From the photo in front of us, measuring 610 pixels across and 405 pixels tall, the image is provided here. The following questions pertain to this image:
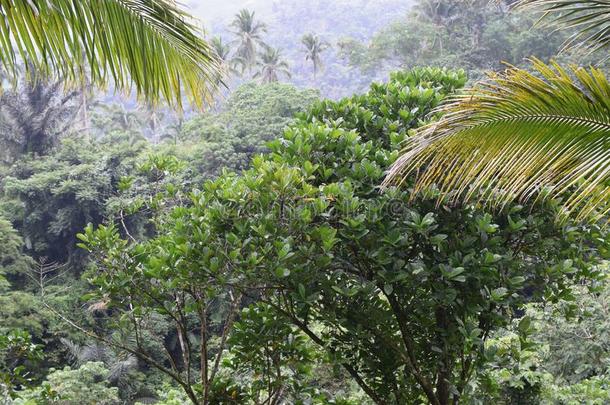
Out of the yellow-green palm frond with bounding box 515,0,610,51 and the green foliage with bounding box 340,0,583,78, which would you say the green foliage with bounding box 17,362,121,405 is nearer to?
the yellow-green palm frond with bounding box 515,0,610,51

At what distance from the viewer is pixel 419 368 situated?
3676 millimetres

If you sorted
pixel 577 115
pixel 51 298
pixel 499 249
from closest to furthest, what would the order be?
pixel 577 115
pixel 499 249
pixel 51 298

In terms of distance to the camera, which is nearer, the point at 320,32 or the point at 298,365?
the point at 298,365

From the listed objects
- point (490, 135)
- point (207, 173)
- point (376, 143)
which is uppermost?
point (207, 173)

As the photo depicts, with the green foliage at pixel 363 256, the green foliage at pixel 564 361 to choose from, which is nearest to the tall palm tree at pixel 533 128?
the green foliage at pixel 363 256

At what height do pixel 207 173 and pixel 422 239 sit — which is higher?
pixel 207 173

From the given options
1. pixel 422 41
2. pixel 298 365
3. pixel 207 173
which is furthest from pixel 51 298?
pixel 422 41

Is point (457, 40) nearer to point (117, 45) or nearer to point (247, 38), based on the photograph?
point (247, 38)

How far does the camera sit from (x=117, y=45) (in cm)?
281

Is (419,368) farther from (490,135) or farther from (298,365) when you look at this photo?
(490,135)

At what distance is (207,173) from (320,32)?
2238 inches

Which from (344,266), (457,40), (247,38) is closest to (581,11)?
(344,266)

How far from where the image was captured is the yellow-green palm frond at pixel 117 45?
103 inches

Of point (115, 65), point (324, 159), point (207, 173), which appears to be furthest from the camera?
point (207, 173)
